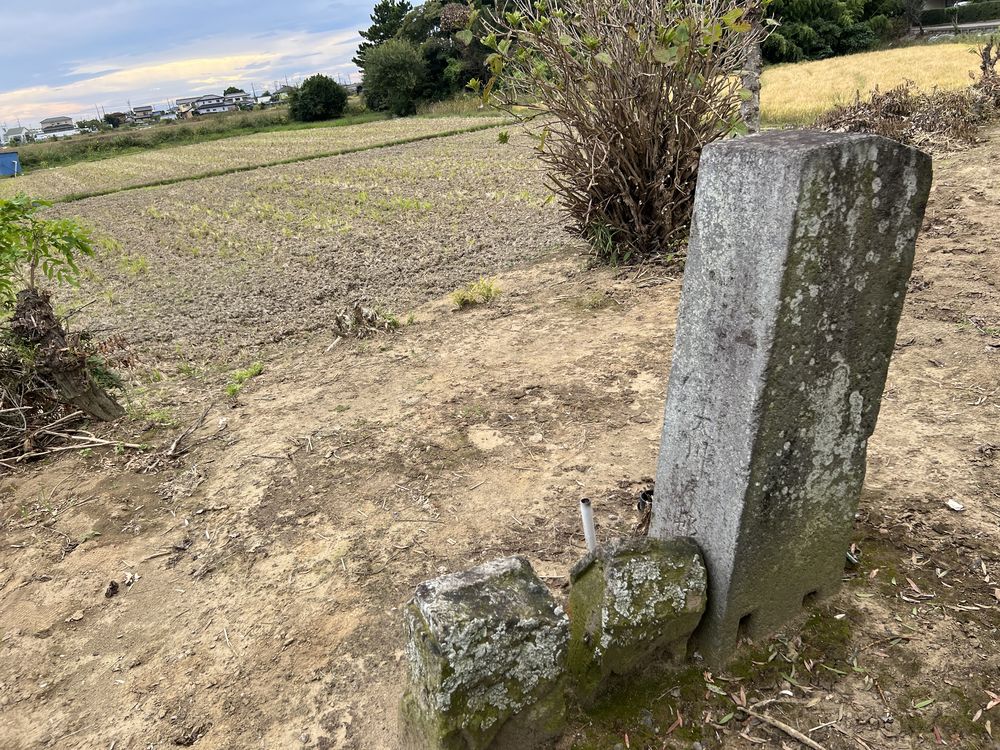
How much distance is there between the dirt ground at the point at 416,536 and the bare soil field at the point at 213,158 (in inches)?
839

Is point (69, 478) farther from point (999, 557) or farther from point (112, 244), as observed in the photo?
point (112, 244)

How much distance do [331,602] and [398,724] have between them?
78 cm

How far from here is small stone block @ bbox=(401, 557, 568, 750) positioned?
1.85 metres

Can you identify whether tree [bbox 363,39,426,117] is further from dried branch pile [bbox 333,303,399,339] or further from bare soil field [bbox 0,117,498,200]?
dried branch pile [bbox 333,303,399,339]

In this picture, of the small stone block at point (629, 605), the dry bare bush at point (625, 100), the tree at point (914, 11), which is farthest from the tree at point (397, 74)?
the small stone block at point (629, 605)

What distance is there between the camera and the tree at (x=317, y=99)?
45438 mm

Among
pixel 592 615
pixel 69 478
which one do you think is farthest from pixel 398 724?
pixel 69 478

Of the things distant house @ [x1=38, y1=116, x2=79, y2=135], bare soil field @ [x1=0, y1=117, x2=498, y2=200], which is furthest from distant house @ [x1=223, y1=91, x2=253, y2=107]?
bare soil field @ [x1=0, y1=117, x2=498, y2=200]

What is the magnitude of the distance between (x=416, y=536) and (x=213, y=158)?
95.6 ft

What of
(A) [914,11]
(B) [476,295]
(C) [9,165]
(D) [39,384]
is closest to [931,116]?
(B) [476,295]

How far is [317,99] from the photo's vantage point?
1799 inches

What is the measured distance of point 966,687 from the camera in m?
2.17

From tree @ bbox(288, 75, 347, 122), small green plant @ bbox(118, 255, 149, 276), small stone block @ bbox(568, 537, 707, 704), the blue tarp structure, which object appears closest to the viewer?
small stone block @ bbox(568, 537, 707, 704)

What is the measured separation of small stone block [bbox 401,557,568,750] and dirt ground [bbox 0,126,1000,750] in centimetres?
26
